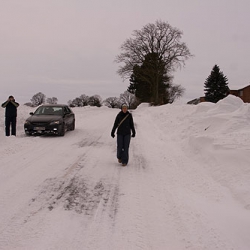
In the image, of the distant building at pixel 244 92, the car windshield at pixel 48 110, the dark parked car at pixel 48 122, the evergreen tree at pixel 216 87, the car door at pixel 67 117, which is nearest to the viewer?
the dark parked car at pixel 48 122

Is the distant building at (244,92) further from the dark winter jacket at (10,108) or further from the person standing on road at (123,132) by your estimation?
the person standing on road at (123,132)

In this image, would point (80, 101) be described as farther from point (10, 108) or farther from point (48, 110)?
point (10, 108)

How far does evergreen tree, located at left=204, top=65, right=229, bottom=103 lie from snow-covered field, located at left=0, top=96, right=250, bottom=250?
134 ft

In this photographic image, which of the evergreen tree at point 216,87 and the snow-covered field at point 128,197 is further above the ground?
the evergreen tree at point 216,87

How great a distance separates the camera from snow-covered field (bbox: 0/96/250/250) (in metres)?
3.59

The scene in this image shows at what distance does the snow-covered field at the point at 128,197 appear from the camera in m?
3.59

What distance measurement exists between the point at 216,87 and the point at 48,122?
4199 cm

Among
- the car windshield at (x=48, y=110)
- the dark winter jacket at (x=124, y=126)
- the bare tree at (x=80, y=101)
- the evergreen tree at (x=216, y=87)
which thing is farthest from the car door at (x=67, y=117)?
the bare tree at (x=80, y=101)

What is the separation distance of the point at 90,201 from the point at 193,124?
30.5 feet

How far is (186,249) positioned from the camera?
11.2ft

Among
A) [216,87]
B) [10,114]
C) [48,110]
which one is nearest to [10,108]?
[10,114]

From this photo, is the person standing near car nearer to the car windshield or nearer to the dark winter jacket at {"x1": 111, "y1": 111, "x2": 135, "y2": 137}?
the car windshield

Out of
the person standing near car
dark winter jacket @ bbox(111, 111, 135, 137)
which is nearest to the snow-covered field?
dark winter jacket @ bbox(111, 111, 135, 137)

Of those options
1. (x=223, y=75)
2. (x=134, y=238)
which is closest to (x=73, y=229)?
(x=134, y=238)
